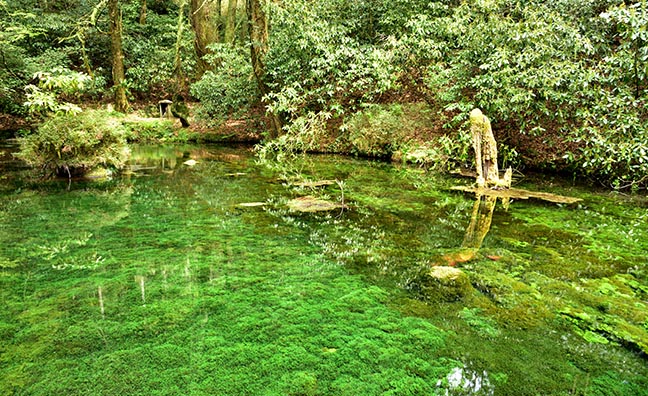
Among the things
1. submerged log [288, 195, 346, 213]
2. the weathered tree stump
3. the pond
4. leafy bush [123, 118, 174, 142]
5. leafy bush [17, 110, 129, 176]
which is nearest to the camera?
the pond

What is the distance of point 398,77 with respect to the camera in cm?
1130

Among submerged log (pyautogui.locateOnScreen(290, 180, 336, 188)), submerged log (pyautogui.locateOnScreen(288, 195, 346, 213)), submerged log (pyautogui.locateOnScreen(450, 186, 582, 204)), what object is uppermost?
submerged log (pyautogui.locateOnScreen(290, 180, 336, 188))

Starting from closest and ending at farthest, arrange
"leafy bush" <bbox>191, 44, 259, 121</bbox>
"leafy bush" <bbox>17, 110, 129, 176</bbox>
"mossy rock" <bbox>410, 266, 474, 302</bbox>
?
"mossy rock" <bbox>410, 266, 474, 302</bbox>, "leafy bush" <bbox>17, 110, 129, 176</bbox>, "leafy bush" <bbox>191, 44, 259, 121</bbox>

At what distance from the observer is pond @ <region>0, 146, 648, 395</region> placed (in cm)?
198

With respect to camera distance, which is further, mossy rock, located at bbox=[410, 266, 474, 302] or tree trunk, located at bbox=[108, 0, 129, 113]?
tree trunk, located at bbox=[108, 0, 129, 113]

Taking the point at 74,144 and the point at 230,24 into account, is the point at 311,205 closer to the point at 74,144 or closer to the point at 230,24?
the point at 74,144

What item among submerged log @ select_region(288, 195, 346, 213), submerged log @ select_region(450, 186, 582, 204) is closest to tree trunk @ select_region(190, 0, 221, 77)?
submerged log @ select_region(288, 195, 346, 213)

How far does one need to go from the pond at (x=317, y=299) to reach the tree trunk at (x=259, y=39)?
7450 mm

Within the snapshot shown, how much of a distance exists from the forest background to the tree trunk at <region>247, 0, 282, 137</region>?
43 mm

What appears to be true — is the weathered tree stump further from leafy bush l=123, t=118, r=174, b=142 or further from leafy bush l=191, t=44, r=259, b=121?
leafy bush l=123, t=118, r=174, b=142

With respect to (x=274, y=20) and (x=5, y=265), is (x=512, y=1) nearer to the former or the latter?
(x=274, y=20)

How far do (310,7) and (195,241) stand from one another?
9.50 metres

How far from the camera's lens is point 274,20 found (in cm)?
1147

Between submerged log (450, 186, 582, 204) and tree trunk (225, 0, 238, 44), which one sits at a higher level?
tree trunk (225, 0, 238, 44)
